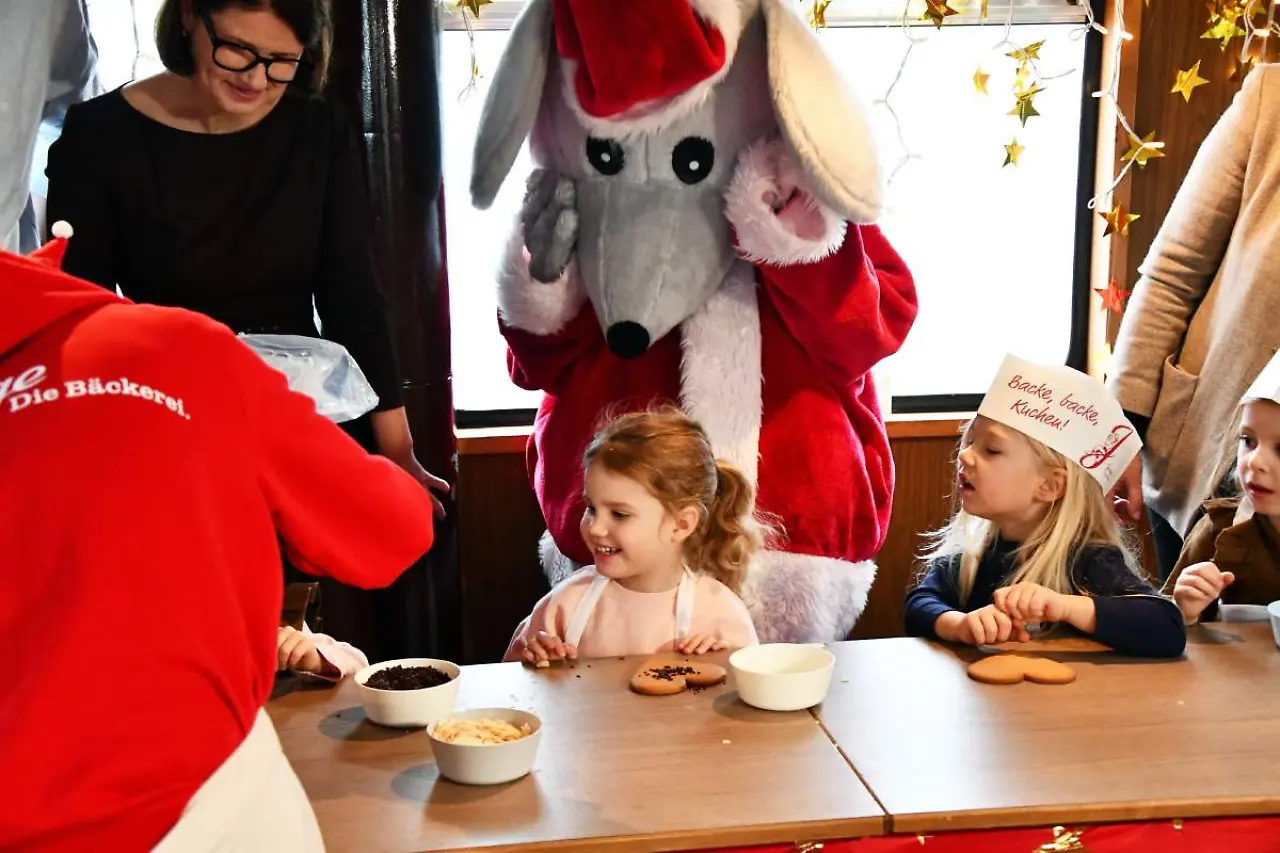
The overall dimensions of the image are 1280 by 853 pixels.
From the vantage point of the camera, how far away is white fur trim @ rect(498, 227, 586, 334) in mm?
2135

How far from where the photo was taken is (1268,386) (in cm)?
194

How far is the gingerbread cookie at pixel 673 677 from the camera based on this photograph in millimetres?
1581

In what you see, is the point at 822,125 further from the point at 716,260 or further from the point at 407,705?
the point at 407,705

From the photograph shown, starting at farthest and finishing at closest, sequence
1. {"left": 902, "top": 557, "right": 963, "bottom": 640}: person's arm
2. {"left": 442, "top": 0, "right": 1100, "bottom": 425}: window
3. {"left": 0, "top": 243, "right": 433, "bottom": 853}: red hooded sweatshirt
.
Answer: {"left": 442, "top": 0, "right": 1100, "bottom": 425}: window → {"left": 902, "top": 557, "right": 963, "bottom": 640}: person's arm → {"left": 0, "top": 243, "right": 433, "bottom": 853}: red hooded sweatshirt

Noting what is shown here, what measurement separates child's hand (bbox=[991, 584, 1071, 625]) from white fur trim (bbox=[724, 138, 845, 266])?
602 mm

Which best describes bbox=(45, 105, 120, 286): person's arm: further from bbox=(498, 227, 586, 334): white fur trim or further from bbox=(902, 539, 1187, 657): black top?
bbox=(902, 539, 1187, 657): black top

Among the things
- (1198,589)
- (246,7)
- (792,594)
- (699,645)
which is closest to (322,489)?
(699,645)

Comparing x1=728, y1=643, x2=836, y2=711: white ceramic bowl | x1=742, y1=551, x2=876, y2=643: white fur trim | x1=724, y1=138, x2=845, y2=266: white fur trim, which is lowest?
x1=742, y1=551, x2=876, y2=643: white fur trim

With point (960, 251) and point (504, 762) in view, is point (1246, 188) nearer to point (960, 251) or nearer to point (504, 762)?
point (960, 251)

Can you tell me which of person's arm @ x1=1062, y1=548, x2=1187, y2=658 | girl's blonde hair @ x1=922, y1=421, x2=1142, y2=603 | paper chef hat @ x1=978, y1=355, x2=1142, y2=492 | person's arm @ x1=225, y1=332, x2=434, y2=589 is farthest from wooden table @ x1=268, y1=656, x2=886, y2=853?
paper chef hat @ x1=978, y1=355, x2=1142, y2=492

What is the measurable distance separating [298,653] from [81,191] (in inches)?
28.6

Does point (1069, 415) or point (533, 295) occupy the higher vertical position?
point (533, 295)

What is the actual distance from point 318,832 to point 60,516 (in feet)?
1.28

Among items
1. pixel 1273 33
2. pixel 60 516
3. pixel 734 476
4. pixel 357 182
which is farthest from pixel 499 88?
pixel 1273 33
